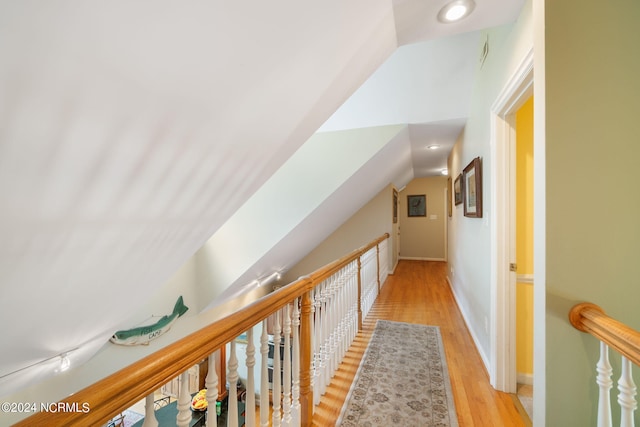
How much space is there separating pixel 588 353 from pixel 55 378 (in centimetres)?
483

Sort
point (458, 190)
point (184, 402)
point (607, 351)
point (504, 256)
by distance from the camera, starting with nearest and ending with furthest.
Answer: point (184, 402), point (607, 351), point (504, 256), point (458, 190)

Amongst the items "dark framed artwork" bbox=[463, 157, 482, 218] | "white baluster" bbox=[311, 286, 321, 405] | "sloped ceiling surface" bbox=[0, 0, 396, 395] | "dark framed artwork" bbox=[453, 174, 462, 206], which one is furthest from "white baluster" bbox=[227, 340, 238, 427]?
→ "dark framed artwork" bbox=[453, 174, 462, 206]

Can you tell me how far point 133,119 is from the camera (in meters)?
0.93

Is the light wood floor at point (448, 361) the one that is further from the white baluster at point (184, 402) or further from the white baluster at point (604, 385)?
the white baluster at point (184, 402)

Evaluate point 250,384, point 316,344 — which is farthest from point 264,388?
point 316,344

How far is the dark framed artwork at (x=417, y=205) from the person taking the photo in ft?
24.0

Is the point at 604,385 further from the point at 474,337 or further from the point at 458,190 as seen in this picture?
the point at 458,190

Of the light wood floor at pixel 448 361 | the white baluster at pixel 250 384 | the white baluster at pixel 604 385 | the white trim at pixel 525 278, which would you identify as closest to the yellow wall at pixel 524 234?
the white trim at pixel 525 278

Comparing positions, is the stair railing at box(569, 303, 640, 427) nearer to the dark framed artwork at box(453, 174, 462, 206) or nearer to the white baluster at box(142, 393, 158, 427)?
the white baluster at box(142, 393, 158, 427)

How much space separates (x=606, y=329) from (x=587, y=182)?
19.6 inches

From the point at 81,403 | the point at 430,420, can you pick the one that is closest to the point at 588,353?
the point at 430,420

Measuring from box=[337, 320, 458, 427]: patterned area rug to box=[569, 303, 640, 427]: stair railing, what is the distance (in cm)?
91

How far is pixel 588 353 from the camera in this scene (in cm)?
90

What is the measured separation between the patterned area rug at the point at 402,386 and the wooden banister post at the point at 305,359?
8.5 inches
